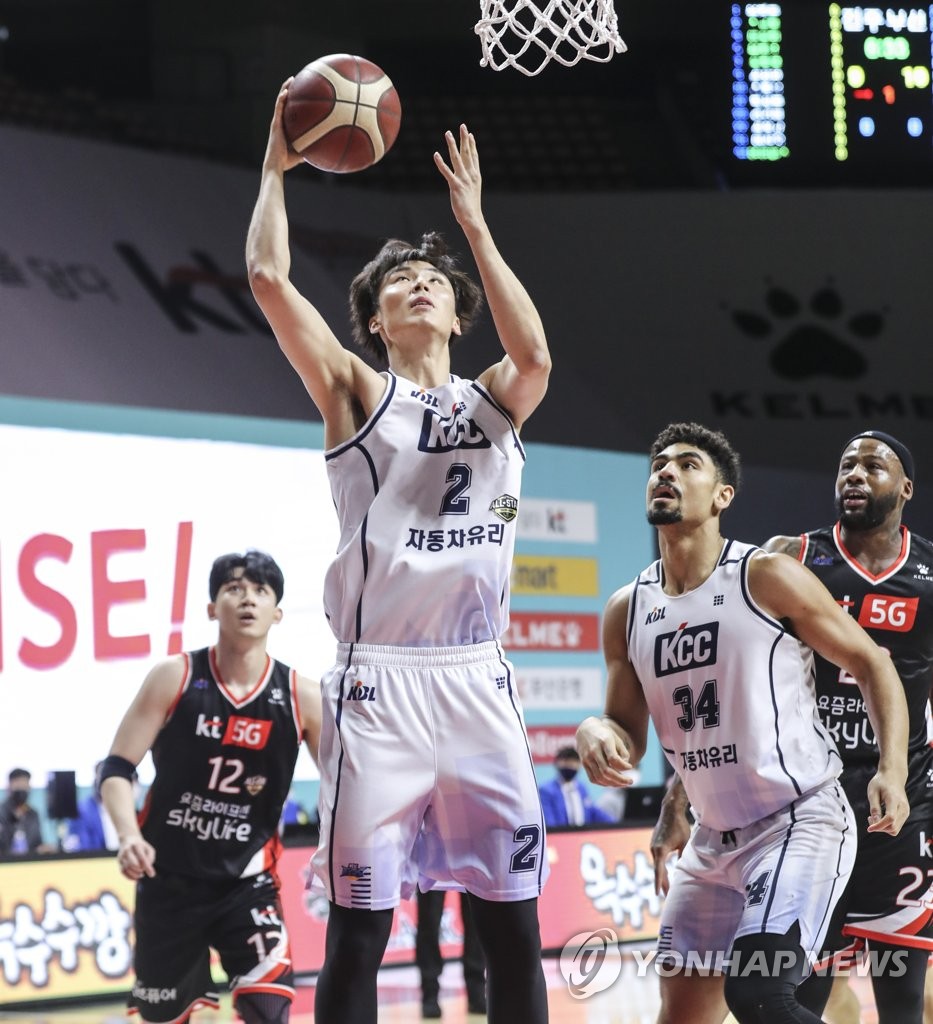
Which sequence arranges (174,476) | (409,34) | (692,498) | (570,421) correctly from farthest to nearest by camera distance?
(409,34) → (570,421) → (174,476) → (692,498)

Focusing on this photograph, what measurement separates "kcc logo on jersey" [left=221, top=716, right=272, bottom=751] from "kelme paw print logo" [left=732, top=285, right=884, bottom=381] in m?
9.28

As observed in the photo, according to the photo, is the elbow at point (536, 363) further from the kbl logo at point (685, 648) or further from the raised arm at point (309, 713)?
the raised arm at point (309, 713)

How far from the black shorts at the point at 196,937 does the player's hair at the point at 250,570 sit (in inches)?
38.1

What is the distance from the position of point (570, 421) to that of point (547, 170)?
3.05m

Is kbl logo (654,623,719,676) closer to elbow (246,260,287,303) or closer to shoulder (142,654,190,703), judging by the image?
elbow (246,260,287,303)

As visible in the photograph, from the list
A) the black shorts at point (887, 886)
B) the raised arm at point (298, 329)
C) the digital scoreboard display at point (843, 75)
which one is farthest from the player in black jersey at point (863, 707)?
the digital scoreboard display at point (843, 75)

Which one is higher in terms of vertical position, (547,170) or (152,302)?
(547,170)

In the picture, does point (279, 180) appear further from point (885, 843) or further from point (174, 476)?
point (174, 476)

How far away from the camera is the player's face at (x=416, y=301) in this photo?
367 cm

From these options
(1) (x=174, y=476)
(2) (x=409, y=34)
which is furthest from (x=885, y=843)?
(2) (x=409, y=34)

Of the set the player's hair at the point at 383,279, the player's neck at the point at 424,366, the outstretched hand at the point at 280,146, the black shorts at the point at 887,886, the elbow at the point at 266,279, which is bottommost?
the black shorts at the point at 887,886

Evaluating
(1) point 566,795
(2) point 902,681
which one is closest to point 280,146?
(2) point 902,681

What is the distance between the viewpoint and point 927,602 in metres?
5.04

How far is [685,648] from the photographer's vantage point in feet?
13.3
